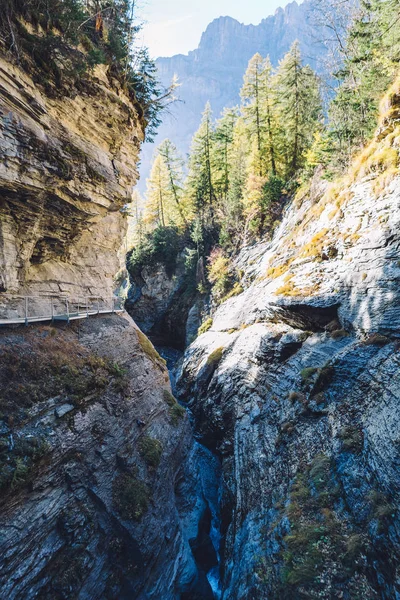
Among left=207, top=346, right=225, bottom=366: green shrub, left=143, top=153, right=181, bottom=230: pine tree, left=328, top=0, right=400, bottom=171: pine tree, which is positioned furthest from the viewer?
left=143, top=153, right=181, bottom=230: pine tree

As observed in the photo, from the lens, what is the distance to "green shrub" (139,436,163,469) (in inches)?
494

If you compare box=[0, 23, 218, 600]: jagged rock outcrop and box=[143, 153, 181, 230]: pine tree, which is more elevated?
box=[143, 153, 181, 230]: pine tree

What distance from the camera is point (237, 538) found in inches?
467

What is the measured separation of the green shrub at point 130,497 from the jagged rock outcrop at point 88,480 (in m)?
0.03

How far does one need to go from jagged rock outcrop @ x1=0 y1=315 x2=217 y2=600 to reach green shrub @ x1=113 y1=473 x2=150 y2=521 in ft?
0.11

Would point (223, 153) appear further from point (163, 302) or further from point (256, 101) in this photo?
point (163, 302)

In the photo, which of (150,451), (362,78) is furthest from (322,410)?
(362,78)

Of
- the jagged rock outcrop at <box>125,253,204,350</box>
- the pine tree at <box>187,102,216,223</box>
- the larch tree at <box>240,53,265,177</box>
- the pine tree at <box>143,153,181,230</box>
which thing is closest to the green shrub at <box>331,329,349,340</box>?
the larch tree at <box>240,53,265,177</box>

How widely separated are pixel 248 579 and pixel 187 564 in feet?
14.1

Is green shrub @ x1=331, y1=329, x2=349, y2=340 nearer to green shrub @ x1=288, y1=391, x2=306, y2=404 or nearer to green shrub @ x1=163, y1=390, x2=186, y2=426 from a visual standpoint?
green shrub @ x1=288, y1=391, x2=306, y2=404

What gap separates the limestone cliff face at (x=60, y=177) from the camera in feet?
31.7

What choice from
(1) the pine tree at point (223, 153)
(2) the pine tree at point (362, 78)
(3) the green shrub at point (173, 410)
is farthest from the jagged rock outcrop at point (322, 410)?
(1) the pine tree at point (223, 153)

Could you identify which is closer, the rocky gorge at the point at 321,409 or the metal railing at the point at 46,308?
the rocky gorge at the point at 321,409

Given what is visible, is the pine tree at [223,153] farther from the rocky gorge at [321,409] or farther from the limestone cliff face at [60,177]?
the limestone cliff face at [60,177]
